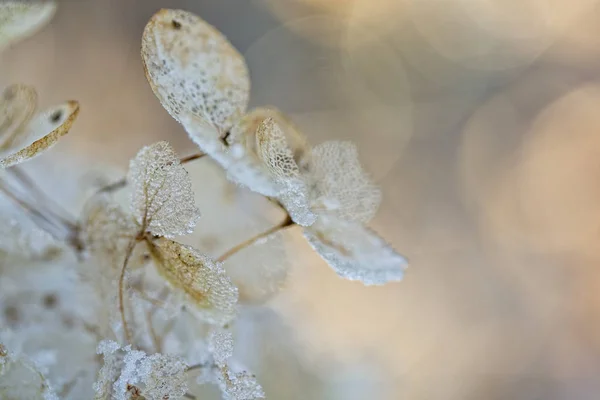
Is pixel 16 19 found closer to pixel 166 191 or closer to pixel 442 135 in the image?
pixel 166 191

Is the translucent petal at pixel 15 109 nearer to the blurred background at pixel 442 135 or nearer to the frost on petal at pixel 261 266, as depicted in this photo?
the frost on petal at pixel 261 266

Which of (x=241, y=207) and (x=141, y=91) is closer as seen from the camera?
(x=241, y=207)

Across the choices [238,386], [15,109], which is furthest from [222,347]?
[15,109]

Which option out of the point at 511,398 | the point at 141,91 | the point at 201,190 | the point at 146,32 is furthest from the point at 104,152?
the point at 511,398

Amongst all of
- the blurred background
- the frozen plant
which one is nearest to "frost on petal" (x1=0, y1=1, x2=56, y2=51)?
the frozen plant

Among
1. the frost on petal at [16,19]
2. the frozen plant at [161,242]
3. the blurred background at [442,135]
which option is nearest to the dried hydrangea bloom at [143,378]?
the frozen plant at [161,242]

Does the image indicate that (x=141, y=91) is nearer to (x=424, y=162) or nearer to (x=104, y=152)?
(x=104, y=152)

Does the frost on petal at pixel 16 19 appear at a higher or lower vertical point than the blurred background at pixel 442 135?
higher
